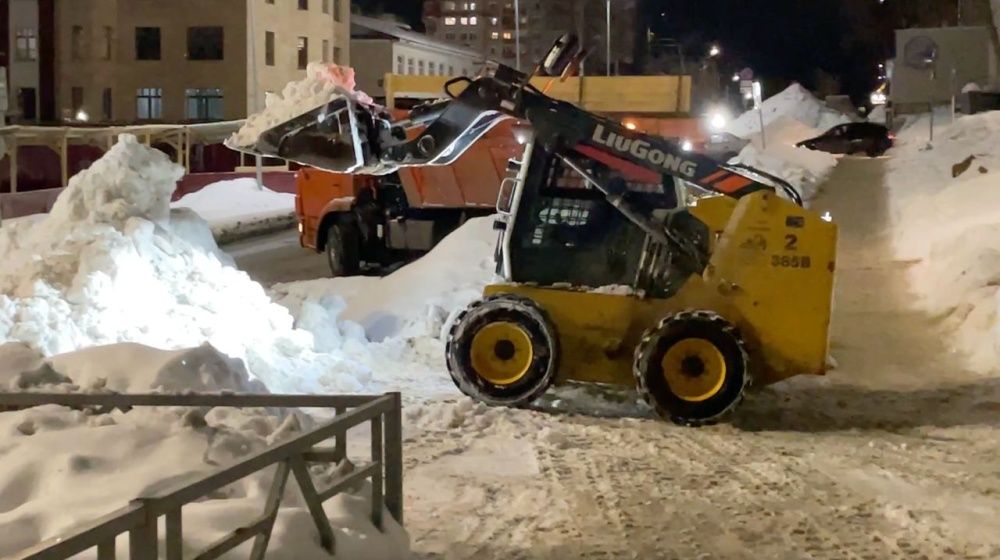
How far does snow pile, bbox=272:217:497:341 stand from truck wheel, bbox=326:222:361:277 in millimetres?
3329

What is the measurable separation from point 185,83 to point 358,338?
46.6 metres

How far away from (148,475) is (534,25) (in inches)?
4766

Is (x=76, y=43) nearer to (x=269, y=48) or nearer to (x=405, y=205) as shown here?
(x=269, y=48)

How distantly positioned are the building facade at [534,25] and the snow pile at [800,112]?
31.3 feet

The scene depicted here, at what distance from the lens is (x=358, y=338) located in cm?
1254

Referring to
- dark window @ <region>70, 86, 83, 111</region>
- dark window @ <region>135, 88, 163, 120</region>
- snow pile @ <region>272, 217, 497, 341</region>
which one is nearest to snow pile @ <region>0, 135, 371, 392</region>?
snow pile @ <region>272, 217, 497, 341</region>

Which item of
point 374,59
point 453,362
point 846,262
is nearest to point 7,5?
point 374,59

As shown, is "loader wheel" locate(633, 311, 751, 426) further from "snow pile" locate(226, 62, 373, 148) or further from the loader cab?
"snow pile" locate(226, 62, 373, 148)

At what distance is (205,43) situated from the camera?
5581cm

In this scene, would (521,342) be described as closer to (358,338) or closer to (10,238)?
(358,338)

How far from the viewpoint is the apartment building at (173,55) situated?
181 ft

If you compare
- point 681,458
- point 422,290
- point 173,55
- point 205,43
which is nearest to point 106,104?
Result: point 173,55

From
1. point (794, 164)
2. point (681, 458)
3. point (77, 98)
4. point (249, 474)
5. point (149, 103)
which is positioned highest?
point (77, 98)

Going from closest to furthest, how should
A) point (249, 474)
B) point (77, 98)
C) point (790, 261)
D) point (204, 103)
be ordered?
point (249, 474) < point (790, 261) < point (204, 103) < point (77, 98)
